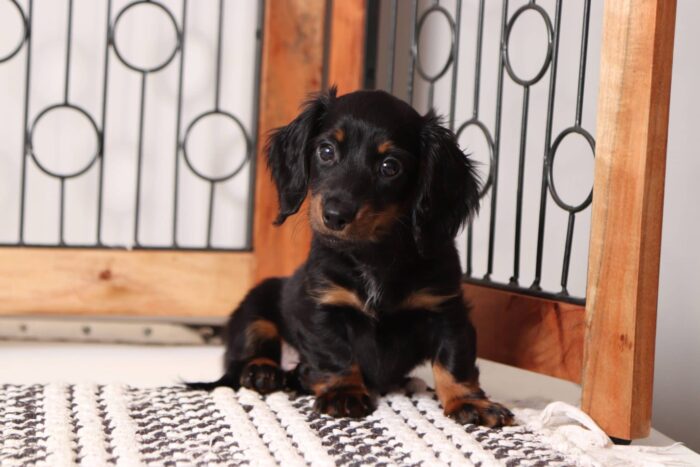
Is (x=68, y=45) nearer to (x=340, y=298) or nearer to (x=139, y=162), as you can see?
(x=139, y=162)

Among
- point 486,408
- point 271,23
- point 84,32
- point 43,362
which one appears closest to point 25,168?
point 84,32

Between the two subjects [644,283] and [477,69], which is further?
[477,69]

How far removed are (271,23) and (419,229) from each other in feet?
3.71

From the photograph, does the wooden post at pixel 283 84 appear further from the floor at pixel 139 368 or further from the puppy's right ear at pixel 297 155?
the puppy's right ear at pixel 297 155

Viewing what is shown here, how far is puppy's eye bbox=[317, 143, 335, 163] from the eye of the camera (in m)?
1.67

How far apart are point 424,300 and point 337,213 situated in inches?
11.6

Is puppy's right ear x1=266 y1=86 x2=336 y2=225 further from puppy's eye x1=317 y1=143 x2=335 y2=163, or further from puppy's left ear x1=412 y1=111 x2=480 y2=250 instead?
puppy's left ear x1=412 y1=111 x2=480 y2=250

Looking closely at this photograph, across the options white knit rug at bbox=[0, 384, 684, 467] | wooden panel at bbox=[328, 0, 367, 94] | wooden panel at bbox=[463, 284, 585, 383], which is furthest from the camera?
wooden panel at bbox=[328, 0, 367, 94]

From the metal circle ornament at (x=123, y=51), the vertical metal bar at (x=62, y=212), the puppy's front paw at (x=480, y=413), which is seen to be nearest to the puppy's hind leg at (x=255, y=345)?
the puppy's front paw at (x=480, y=413)

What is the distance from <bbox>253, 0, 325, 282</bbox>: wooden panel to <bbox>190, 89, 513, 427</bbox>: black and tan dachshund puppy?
2.56 ft

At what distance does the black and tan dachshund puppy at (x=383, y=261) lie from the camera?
5.32ft

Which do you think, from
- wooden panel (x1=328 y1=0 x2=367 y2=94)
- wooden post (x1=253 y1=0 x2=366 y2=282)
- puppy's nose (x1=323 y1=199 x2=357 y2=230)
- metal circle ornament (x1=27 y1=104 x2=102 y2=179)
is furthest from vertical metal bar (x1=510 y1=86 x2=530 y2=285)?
metal circle ornament (x1=27 y1=104 x2=102 y2=179)

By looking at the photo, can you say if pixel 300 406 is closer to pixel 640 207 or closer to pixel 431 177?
pixel 431 177

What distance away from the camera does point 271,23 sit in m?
2.53
